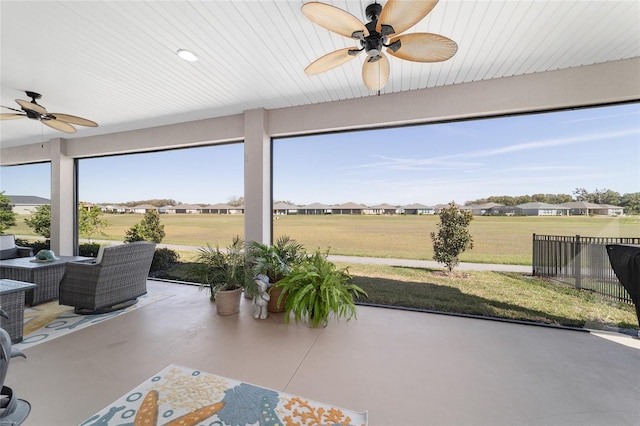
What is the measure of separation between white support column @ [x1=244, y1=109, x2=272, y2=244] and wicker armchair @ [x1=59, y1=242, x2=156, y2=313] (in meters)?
1.54

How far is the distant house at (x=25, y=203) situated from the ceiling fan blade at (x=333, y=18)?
8.26m

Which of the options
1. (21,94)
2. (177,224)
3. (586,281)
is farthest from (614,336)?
(21,94)

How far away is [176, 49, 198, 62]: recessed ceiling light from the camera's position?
8.46 ft

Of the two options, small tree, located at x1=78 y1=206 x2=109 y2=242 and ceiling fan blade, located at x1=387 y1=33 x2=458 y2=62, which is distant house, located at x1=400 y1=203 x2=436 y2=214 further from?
small tree, located at x1=78 y1=206 x2=109 y2=242

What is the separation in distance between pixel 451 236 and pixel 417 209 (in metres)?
0.63

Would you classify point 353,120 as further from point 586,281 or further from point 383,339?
point 586,281

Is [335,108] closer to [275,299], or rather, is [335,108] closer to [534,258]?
[275,299]

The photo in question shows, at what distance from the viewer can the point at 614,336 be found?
2.63m

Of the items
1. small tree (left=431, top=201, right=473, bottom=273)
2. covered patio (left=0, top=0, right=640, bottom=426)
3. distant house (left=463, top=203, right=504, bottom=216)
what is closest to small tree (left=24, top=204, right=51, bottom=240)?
covered patio (left=0, top=0, right=640, bottom=426)

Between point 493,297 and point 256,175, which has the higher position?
point 256,175

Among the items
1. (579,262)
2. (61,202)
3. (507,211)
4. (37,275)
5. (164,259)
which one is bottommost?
(164,259)

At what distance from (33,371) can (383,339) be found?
3238 mm

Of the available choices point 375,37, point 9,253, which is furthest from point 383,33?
point 9,253

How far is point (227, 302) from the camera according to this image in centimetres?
319
